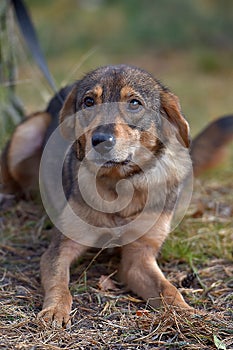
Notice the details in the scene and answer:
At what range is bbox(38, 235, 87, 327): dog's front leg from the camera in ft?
10.2

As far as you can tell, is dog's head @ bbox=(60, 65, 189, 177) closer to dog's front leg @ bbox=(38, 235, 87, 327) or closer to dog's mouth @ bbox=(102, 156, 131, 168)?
dog's mouth @ bbox=(102, 156, 131, 168)

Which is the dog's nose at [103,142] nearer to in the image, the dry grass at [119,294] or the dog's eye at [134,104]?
the dog's eye at [134,104]

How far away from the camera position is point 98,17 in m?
14.7

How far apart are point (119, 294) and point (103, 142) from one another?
0.92 metres

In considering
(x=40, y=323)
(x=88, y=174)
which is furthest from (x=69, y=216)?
(x=40, y=323)

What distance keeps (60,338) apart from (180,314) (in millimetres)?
628

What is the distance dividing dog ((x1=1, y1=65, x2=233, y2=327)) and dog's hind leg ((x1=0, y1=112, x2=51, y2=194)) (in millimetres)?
821

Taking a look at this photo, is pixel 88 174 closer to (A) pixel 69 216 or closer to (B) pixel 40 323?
(A) pixel 69 216

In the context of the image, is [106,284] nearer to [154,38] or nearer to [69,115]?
[69,115]

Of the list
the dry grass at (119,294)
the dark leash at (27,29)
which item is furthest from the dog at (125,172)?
the dark leash at (27,29)

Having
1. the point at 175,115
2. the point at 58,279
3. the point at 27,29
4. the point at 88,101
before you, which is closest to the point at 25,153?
the point at 27,29

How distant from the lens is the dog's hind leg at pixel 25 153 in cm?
487

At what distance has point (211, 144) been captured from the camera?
5.27 metres

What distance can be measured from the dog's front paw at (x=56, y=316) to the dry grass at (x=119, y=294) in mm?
45
